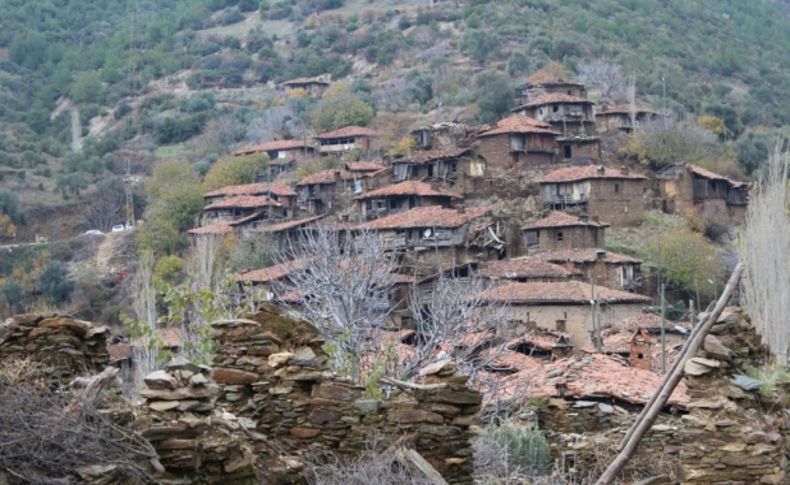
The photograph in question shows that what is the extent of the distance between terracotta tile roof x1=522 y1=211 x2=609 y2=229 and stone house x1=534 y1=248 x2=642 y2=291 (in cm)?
158

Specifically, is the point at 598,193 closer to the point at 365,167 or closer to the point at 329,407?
the point at 365,167

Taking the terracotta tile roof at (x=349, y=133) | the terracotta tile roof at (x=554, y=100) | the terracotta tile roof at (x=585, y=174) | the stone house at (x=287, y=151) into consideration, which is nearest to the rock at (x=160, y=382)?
the terracotta tile roof at (x=585, y=174)

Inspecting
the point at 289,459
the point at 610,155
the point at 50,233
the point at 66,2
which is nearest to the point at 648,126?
the point at 610,155

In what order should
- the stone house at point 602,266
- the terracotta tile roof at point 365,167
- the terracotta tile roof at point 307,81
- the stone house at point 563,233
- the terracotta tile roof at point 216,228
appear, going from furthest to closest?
the terracotta tile roof at point 307,81 < the terracotta tile roof at point 365,167 < the terracotta tile roof at point 216,228 < the stone house at point 563,233 < the stone house at point 602,266

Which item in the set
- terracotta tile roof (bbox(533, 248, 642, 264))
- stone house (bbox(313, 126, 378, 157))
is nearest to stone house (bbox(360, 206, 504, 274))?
terracotta tile roof (bbox(533, 248, 642, 264))

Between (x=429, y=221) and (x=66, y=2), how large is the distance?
101 metres

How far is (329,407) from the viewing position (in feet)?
32.7

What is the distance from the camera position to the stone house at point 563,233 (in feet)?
165

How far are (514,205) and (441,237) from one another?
24.2ft

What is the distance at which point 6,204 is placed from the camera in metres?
71.2

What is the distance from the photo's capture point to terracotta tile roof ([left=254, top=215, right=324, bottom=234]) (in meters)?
55.1

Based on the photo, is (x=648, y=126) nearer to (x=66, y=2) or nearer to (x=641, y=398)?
(x=641, y=398)

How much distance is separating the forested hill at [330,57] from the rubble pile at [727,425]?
63012mm

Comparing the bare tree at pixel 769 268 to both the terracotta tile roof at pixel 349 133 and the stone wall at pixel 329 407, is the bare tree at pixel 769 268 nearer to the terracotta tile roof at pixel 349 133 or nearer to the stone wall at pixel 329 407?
the stone wall at pixel 329 407
